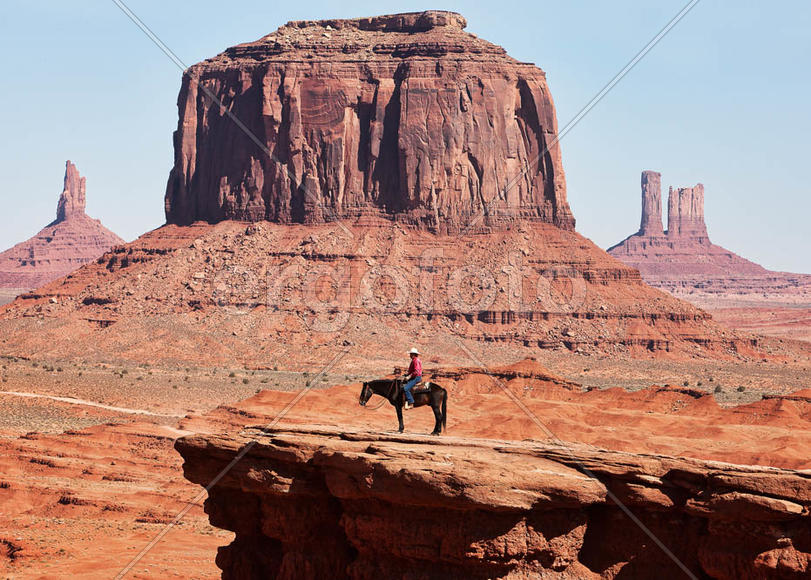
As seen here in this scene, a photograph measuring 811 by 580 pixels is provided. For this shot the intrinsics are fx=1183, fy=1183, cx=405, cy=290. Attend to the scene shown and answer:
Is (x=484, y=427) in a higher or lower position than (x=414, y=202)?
lower

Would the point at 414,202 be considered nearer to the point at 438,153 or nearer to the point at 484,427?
the point at 438,153

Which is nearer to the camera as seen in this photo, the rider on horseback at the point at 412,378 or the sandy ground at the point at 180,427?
the rider on horseback at the point at 412,378

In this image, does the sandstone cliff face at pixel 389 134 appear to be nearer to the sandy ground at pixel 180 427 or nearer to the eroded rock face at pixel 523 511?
the sandy ground at pixel 180 427

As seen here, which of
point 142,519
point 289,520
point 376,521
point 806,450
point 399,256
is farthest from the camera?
point 399,256

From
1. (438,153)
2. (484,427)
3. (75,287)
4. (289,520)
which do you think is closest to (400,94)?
(438,153)

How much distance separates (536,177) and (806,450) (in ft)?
278

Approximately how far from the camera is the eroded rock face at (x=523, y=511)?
17083 mm

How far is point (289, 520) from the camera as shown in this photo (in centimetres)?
1953

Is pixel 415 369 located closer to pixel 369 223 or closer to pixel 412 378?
pixel 412 378

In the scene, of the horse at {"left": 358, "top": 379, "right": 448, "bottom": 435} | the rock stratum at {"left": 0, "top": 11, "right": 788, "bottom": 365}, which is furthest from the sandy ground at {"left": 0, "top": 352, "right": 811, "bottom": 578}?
the rock stratum at {"left": 0, "top": 11, "right": 788, "bottom": 365}

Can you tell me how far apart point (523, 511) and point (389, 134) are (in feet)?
340

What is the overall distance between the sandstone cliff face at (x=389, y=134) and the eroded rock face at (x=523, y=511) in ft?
323

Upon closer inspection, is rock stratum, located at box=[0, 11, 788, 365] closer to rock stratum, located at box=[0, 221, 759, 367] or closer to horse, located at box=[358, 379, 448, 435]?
rock stratum, located at box=[0, 221, 759, 367]

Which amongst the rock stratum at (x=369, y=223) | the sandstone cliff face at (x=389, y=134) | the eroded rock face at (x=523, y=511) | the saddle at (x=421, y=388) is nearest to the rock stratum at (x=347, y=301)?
the rock stratum at (x=369, y=223)
